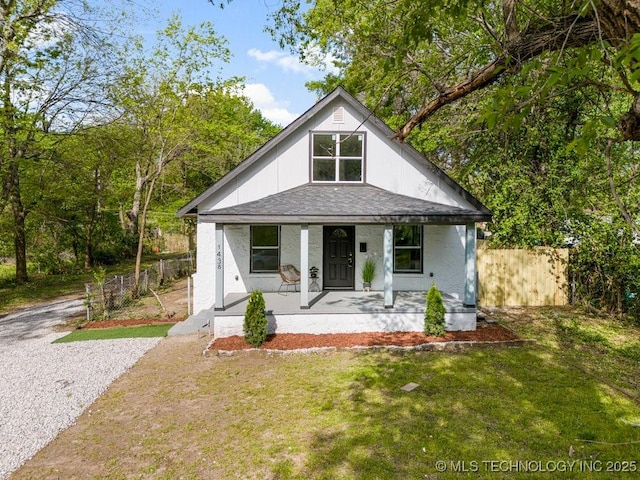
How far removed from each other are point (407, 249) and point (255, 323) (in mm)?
5856

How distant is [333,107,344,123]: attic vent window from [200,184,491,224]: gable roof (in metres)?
2.34

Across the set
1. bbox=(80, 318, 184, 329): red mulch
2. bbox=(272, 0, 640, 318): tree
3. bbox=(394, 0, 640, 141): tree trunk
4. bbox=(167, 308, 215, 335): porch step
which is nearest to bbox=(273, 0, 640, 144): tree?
bbox=(394, 0, 640, 141): tree trunk

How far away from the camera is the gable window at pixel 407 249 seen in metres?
12.0

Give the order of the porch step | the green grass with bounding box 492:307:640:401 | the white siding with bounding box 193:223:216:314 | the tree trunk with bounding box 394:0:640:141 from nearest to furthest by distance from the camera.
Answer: the tree trunk with bounding box 394:0:640:141
the green grass with bounding box 492:307:640:401
the porch step
the white siding with bounding box 193:223:216:314

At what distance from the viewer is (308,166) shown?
11719mm

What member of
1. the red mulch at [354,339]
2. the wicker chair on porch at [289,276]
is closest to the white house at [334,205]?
the wicker chair on porch at [289,276]

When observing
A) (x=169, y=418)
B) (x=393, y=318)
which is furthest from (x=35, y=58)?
(x=393, y=318)

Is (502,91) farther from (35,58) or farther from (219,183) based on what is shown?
(35,58)

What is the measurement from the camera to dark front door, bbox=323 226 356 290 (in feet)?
39.1

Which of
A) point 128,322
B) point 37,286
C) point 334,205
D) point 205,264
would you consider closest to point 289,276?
point 205,264

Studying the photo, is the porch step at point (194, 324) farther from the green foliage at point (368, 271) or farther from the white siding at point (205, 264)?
the green foliage at point (368, 271)

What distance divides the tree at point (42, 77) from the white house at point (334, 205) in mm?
7894

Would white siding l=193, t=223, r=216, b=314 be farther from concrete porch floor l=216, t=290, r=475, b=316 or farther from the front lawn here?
the front lawn

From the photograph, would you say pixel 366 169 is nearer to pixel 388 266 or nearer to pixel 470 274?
pixel 388 266
